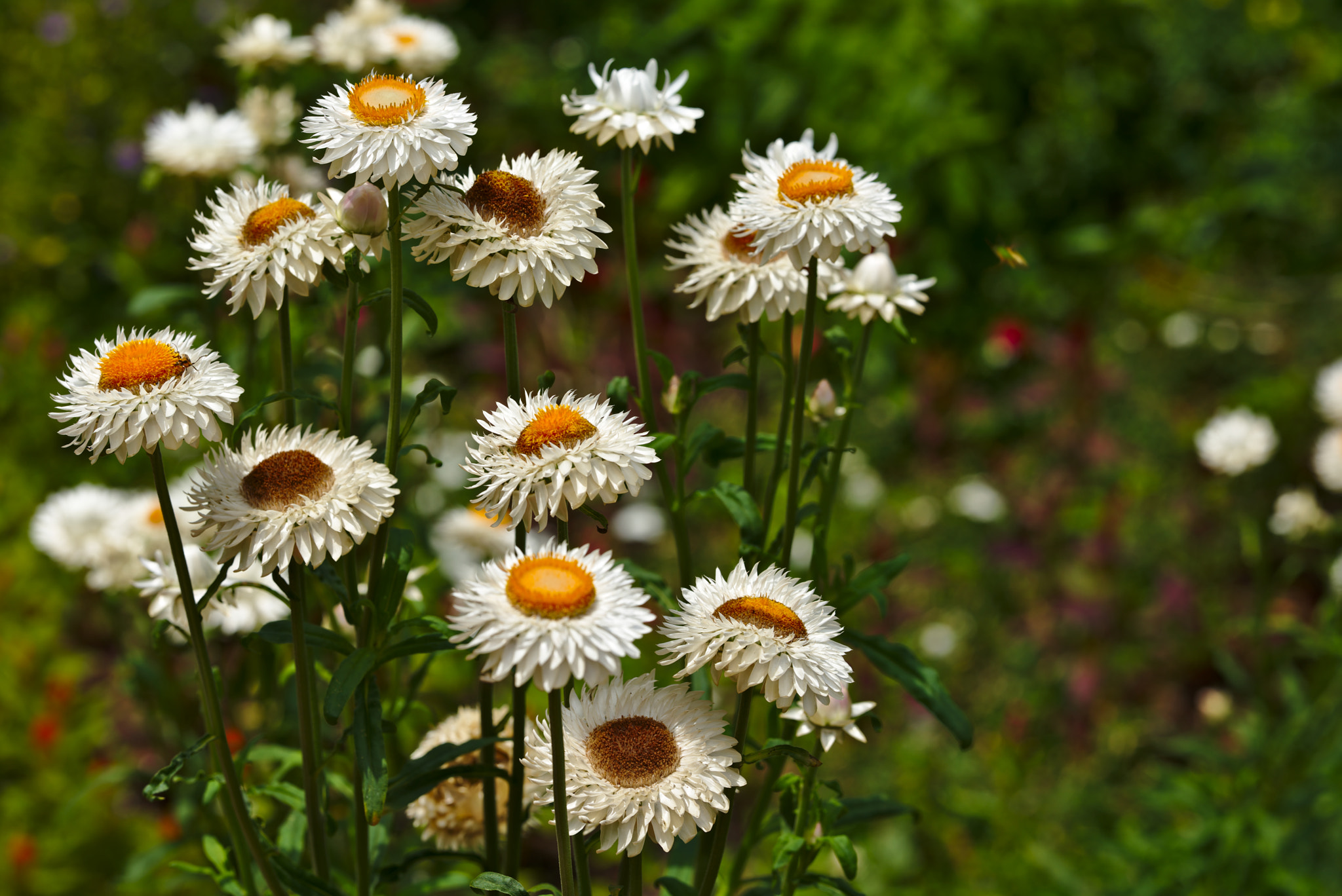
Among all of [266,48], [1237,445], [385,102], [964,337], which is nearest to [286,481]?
[385,102]

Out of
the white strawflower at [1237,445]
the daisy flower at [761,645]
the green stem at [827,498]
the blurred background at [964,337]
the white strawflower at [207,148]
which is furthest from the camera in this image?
the blurred background at [964,337]

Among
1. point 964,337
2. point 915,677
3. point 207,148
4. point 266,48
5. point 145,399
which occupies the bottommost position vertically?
point 915,677

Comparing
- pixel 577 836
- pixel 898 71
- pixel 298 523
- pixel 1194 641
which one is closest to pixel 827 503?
pixel 577 836

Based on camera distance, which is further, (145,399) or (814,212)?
(814,212)

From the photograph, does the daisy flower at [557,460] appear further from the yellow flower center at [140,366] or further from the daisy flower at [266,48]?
the daisy flower at [266,48]

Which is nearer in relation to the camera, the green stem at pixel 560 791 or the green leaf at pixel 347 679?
the green stem at pixel 560 791

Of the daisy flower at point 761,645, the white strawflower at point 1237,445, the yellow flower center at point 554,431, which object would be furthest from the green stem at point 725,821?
the white strawflower at point 1237,445

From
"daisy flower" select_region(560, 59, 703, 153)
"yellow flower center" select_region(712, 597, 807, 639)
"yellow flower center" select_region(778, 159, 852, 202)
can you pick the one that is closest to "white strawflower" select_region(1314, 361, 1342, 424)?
"yellow flower center" select_region(778, 159, 852, 202)

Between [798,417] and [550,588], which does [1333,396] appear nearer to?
[798,417]
